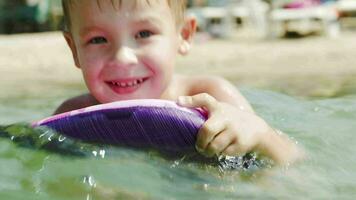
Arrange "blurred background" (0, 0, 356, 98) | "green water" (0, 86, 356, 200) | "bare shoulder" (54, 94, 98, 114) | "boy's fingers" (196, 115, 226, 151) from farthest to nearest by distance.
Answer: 1. "blurred background" (0, 0, 356, 98)
2. "bare shoulder" (54, 94, 98, 114)
3. "boy's fingers" (196, 115, 226, 151)
4. "green water" (0, 86, 356, 200)

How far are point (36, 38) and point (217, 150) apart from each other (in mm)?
11643

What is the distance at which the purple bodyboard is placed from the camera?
2.65 meters

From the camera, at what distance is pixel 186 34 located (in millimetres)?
3350

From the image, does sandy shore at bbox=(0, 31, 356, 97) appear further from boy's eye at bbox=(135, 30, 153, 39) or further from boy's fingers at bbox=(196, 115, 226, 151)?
boy's fingers at bbox=(196, 115, 226, 151)

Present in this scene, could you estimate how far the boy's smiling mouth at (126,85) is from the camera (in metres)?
2.96

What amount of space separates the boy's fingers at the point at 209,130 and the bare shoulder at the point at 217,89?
735mm

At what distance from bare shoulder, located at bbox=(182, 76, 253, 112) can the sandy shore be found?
271cm

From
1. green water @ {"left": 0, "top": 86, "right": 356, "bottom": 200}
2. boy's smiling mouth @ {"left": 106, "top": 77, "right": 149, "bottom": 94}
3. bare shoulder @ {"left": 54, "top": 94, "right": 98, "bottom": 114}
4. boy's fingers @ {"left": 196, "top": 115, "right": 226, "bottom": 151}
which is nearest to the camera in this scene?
green water @ {"left": 0, "top": 86, "right": 356, "bottom": 200}

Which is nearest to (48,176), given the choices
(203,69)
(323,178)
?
(323,178)

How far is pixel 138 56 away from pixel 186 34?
49 centimetres

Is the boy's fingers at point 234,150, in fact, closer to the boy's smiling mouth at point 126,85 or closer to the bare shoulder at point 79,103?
the boy's smiling mouth at point 126,85

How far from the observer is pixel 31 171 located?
248 cm

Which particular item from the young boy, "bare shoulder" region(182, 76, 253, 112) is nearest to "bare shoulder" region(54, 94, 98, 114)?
the young boy

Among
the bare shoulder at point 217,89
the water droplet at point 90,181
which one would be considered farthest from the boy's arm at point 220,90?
the water droplet at point 90,181
